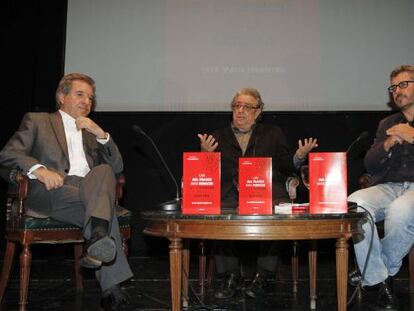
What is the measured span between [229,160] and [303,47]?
5.19ft

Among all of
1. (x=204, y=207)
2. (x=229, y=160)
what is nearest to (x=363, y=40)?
(x=229, y=160)

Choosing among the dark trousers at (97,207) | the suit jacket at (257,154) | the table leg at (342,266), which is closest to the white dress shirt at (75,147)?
the dark trousers at (97,207)

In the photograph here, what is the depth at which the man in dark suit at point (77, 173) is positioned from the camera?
2.09 meters

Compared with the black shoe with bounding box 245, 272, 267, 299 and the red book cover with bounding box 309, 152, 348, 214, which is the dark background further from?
the red book cover with bounding box 309, 152, 348, 214

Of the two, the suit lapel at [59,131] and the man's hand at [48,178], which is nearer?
the man's hand at [48,178]

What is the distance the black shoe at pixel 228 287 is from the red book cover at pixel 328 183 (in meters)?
0.94

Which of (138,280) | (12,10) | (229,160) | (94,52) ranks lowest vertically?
(138,280)

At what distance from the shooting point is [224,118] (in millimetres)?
4094

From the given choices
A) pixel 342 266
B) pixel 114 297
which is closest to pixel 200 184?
pixel 342 266

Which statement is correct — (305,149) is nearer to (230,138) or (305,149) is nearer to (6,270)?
(230,138)

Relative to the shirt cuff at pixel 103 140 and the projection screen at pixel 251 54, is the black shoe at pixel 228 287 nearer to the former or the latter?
the shirt cuff at pixel 103 140

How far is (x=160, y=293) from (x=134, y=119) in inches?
72.8

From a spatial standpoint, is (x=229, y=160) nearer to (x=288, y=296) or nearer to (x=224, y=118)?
(x=288, y=296)

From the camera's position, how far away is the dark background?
13.3 ft
